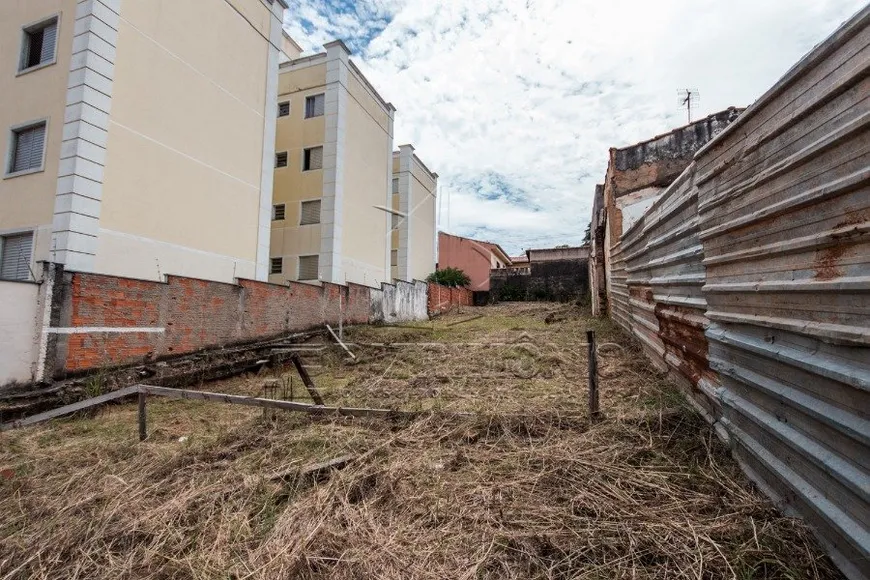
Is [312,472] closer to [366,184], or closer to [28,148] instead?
[28,148]

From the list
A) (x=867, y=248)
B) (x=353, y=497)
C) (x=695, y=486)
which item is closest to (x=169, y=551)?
(x=353, y=497)

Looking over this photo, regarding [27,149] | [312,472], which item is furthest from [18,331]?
[312,472]

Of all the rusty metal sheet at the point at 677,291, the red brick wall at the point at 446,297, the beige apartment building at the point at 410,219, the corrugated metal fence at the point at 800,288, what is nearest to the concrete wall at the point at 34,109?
the rusty metal sheet at the point at 677,291

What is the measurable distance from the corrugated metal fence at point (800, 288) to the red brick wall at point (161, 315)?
8.04 meters

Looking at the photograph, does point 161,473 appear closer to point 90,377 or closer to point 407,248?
point 90,377

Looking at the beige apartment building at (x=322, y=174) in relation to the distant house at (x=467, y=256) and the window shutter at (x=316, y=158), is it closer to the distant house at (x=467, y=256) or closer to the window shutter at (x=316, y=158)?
the window shutter at (x=316, y=158)

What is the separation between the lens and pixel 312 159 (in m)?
15.2

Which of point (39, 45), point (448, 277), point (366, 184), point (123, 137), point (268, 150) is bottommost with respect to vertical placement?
point (448, 277)

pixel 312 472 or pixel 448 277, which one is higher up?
pixel 448 277

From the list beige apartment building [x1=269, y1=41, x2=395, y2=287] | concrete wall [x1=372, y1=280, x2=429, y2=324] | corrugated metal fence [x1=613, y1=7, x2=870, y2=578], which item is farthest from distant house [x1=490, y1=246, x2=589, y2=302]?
corrugated metal fence [x1=613, y1=7, x2=870, y2=578]

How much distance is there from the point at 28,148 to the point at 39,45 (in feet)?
7.49

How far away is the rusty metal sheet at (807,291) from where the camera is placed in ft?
4.88

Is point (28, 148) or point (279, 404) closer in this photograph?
point (279, 404)

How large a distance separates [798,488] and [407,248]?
20.1 meters
